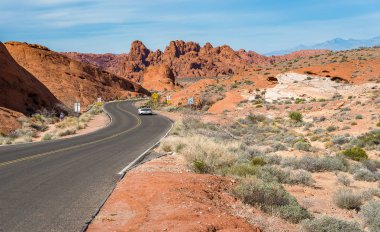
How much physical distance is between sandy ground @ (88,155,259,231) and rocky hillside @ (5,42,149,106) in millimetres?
77698

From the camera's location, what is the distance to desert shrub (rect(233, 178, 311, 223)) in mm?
9125

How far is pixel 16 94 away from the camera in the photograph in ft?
161

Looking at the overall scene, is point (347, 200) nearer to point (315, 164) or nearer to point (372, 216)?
point (372, 216)

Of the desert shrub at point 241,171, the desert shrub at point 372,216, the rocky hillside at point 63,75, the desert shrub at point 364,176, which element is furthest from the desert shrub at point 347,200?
the rocky hillside at point 63,75

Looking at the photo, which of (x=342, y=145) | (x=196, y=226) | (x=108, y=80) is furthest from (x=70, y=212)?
(x=108, y=80)

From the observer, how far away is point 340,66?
208ft

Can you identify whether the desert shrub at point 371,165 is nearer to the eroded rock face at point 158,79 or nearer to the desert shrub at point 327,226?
the desert shrub at point 327,226

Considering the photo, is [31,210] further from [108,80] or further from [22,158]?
[108,80]

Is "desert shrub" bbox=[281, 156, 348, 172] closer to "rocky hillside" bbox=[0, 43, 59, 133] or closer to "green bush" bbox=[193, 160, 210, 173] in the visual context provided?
"green bush" bbox=[193, 160, 210, 173]

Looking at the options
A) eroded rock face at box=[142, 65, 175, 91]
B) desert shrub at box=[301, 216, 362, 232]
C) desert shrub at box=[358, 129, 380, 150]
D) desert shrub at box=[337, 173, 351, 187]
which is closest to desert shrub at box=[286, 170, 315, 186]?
desert shrub at box=[337, 173, 351, 187]

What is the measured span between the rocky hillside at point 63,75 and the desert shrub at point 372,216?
80.3 m

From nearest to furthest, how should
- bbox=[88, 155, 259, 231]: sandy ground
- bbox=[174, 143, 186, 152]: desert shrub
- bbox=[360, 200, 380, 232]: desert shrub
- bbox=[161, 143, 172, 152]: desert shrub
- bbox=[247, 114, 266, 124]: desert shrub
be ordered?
bbox=[88, 155, 259, 231]: sandy ground → bbox=[360, 200, 380, 232]: desert shrub → bbox=[174, 143, 186, 152]: desert shrub → bbox=[161, 143, 172, 152]: desert shrub → bbox=[247, 114, 266, 124]: desert shrub

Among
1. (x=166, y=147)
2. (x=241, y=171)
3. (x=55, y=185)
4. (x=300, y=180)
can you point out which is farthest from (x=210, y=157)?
(x=166, y=147)

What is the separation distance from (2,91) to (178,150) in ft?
118
